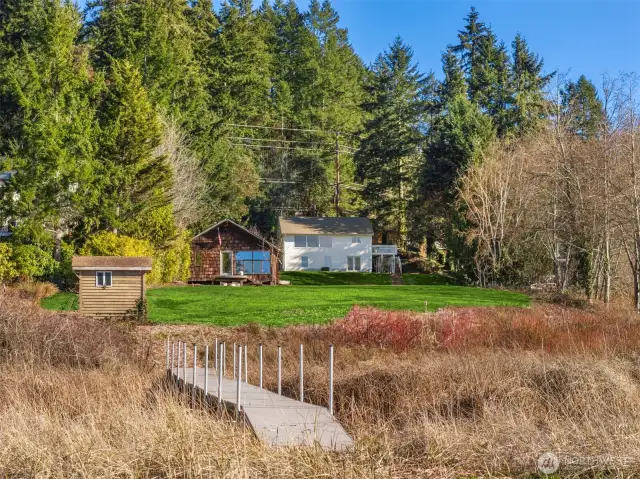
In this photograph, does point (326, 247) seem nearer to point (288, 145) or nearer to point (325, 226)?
point (325, 226)

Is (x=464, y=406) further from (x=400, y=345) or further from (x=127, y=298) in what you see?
(x=127, y=298)

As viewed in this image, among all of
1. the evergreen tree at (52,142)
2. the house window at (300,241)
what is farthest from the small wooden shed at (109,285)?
the house window at (300,241)

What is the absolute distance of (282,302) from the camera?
29.7 meters

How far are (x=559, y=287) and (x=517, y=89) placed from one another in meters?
29.9

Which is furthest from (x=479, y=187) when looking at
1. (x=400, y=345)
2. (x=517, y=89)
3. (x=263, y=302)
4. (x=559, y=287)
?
(x=400, y=345)

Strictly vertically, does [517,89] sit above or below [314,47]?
below

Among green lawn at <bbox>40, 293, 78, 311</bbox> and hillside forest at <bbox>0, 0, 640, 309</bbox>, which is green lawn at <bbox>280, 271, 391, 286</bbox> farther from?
green lawn at <bbox>40, 293, 78, 311</bbox>

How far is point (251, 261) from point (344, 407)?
34.3m

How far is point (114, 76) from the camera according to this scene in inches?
1499

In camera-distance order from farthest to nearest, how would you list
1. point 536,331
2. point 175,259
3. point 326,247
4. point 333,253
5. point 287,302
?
point 333,253
point 326,247
point 175,259
point 287,302
point 536,331

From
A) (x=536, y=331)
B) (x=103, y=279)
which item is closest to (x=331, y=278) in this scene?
(x=103, y=279)

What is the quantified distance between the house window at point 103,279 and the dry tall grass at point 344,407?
352 cm

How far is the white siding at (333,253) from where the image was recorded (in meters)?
57.7

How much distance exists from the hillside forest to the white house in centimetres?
393
